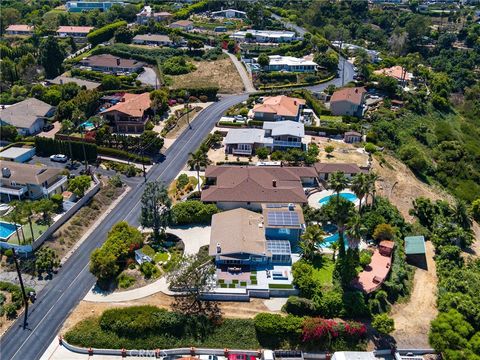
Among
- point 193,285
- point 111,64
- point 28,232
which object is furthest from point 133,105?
point 193,285

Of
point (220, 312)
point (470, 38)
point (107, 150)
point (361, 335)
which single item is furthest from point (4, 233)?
point (470, 38)

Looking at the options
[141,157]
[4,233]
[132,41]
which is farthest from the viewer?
[132,41]

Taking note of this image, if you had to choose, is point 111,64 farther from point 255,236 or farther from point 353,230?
point 353,230

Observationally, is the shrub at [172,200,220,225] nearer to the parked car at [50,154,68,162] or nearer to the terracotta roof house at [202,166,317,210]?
the terracotta roof house at [202,166,317,210]

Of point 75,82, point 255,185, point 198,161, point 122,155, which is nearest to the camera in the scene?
point 255,185

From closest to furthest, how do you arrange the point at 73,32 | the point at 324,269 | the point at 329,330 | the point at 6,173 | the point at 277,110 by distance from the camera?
the point at 329,330
the point at 324,269
the point at 6,173
the point at 277,110
the point at 73,32

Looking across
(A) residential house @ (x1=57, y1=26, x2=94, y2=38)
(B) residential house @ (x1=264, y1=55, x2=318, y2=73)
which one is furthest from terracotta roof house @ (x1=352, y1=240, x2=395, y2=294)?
(A) residential house @ (x1=57, y1=26, x2=94, y2=38)

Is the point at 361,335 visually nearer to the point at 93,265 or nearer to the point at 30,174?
the point at 93,265

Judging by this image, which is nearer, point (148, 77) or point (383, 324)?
point (383, 324)
